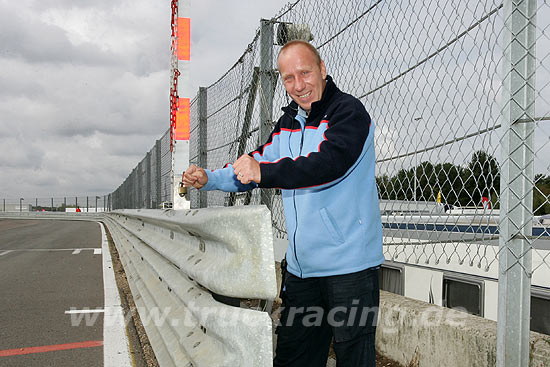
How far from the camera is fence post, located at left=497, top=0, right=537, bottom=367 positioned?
85.0 inches

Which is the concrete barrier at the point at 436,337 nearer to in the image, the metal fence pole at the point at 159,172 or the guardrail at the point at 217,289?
the guardrail at the point at 217,289

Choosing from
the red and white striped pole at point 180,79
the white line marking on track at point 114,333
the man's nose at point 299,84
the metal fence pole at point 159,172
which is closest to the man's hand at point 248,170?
the man's nose at point 299,84

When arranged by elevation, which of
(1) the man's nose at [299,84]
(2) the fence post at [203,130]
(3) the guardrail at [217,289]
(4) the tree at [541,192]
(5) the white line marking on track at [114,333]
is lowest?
(5) the white line marking on track at [114,333]

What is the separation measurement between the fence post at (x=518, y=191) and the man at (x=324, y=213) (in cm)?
57

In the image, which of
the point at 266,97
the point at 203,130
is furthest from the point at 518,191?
the point at 203,130

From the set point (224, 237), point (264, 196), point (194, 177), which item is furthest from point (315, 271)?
point (264, 196)

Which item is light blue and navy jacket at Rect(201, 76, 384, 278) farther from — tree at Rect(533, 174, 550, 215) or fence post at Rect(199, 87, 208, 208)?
fence post at Rect(199, 87, 208, 208)

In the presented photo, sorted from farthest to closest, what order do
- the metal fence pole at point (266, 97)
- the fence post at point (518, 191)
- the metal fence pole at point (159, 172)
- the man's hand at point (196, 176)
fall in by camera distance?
the metal fence pole at point (159, 172) → the metal fence pole at point (266, 97) → the man's hand at point (196, 176) → the fence post at point (518, 191)

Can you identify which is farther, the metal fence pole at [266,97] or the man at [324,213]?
the metal fence pole at [266,97]

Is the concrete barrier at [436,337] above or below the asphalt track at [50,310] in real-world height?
above

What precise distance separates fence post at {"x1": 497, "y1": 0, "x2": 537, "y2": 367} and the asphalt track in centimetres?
257

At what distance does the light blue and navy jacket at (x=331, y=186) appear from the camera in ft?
5.92

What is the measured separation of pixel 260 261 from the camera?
1.63m

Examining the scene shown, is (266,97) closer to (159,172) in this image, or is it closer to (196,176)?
(196,176)
